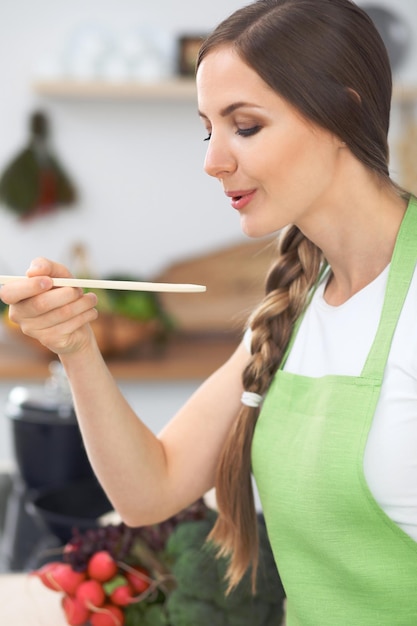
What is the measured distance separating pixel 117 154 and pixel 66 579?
266cm

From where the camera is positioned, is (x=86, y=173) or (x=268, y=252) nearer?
(x=86, y=173)

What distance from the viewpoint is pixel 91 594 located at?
119 cm

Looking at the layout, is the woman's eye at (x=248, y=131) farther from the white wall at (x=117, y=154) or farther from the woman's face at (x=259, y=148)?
the white wall at (x=117, y=154)

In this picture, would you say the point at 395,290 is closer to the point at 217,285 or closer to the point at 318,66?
the point at 318,66

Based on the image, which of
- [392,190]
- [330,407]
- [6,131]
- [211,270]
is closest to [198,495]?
[330,407]

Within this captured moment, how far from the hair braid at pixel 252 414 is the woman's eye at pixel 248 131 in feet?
0.88

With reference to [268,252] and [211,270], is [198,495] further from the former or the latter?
[268,252]

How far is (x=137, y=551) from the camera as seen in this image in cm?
124

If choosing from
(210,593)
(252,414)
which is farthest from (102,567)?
(252,414)

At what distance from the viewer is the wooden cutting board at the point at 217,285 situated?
363 cm

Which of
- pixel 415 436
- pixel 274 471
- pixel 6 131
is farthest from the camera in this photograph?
pixel 6 131

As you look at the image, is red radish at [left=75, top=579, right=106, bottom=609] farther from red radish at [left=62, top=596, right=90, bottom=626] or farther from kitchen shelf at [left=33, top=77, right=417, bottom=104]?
kitchen shelf at [left=33, top=77, right=417, bottom=104]

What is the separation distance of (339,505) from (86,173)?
281 cm

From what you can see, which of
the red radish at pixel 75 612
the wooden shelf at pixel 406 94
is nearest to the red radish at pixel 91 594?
the red radish at pixel 75 612
